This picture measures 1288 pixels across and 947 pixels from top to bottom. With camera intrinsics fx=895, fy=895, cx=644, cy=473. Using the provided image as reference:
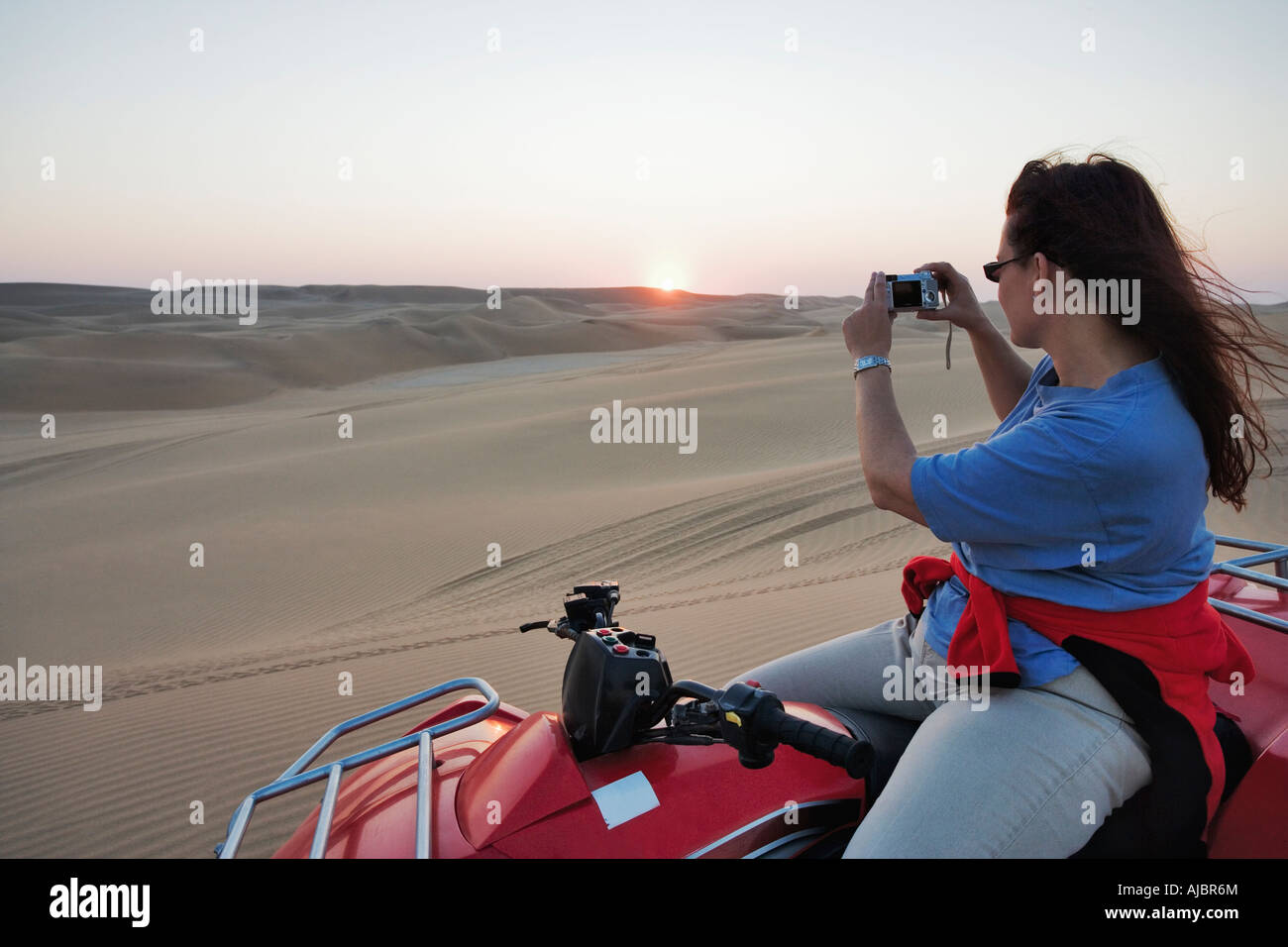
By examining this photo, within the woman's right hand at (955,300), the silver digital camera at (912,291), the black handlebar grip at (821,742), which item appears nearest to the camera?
the black handlebar grip at (821,742)

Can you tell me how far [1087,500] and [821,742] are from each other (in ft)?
2.23

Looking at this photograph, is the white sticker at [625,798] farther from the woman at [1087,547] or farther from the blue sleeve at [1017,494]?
the blue sleeve at [1017,494]

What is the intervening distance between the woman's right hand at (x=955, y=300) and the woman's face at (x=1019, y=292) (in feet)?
1.08

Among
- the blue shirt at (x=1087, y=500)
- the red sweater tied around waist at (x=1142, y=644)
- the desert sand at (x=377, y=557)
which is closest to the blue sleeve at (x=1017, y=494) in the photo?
the blue shirt at (x=1087, y=500)

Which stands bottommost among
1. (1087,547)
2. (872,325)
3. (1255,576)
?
(1255,576)

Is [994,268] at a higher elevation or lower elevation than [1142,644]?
higher

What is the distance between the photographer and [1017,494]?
67.2 inches

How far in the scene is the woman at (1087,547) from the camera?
1.66m

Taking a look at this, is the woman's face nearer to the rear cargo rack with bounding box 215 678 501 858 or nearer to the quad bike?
the quad bike

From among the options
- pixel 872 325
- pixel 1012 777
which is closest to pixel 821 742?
pixel 1012 777

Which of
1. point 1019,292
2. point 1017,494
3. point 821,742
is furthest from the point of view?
point 1019,292

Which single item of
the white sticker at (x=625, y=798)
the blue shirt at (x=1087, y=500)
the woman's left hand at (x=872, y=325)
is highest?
the woman's left hand at (x=872, y=325)

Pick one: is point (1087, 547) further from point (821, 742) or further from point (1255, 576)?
point (1255, 576)

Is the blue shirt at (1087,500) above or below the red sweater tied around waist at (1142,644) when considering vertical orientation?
above
